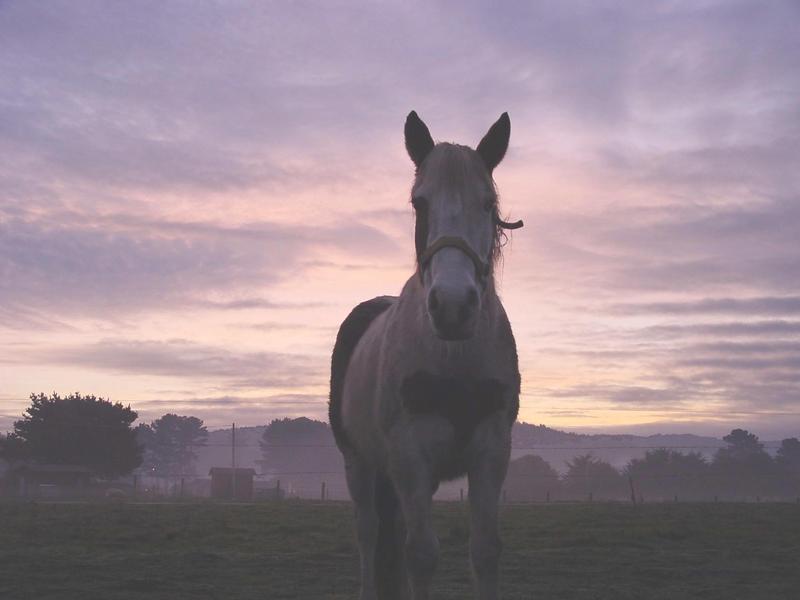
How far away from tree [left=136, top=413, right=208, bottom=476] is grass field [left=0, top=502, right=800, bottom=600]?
107 meters

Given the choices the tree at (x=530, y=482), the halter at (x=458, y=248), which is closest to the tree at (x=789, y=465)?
the tree at (x=530, y=482)

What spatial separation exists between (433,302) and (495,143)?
4.66ft

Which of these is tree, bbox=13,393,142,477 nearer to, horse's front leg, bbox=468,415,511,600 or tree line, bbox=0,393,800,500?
tree line, bbox=0,393,800,500

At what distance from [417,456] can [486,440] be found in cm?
43

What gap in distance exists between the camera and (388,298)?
798cm

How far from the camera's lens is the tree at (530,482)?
7307 centimetres

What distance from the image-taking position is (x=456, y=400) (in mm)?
4828

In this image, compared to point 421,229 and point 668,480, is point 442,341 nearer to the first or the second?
point 421,229

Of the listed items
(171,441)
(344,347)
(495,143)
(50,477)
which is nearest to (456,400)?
(495,143)

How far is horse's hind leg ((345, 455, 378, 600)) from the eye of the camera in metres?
6.79

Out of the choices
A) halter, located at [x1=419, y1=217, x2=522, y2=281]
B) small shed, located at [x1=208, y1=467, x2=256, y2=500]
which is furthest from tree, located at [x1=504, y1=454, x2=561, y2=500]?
halter, located at [x1=419, y1=217, x2=522, y2=281]

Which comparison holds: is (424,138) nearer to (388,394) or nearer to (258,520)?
(388,394)

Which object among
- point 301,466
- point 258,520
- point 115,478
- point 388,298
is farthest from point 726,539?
point 301,466

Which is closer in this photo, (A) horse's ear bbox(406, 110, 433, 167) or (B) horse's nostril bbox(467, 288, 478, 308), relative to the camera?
(B) horse's nostril bbox(467, 288, 478, 308)
